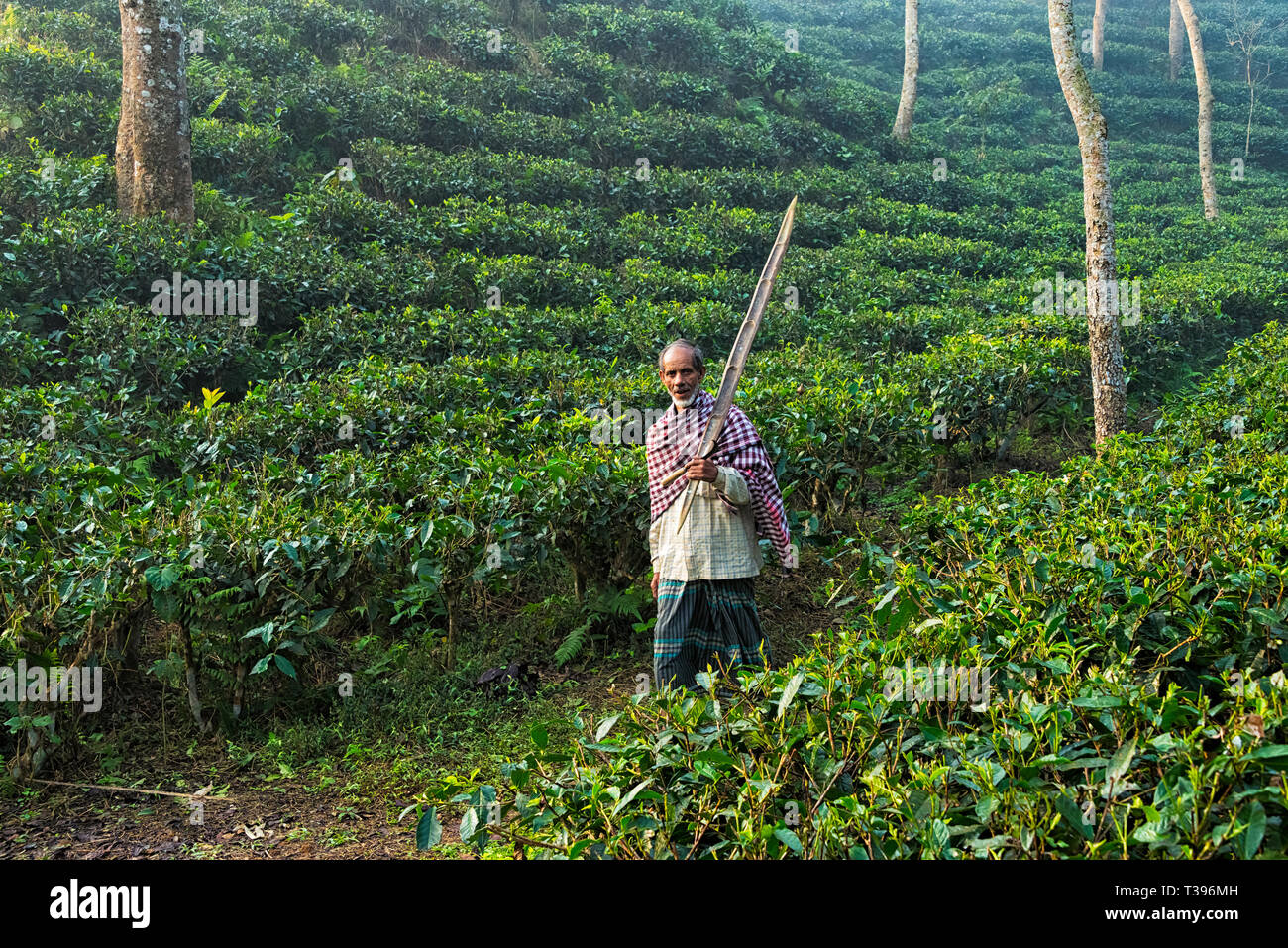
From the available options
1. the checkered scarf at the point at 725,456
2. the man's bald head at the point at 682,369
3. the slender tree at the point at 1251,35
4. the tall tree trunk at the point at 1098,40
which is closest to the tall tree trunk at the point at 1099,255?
the checkered scarf at the point at 725,456

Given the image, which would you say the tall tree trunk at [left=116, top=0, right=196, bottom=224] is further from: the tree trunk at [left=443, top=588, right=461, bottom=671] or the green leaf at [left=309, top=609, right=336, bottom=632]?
the green leaf at [left=309, top=609, right=336, bottom=632]

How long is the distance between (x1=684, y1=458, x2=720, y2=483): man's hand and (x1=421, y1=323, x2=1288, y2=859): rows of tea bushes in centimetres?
74

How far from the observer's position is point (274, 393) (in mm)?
6445

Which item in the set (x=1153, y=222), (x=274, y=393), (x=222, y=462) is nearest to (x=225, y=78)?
(x=274, y=393)

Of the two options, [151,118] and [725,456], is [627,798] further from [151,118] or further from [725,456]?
[151,118]

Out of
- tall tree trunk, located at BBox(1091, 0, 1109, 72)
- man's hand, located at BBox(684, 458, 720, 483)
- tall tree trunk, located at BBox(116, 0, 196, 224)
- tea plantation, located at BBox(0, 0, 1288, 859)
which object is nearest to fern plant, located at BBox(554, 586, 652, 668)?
tea plantation, located at BBox(0, 0, 1288, 859)

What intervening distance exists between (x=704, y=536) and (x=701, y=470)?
13.2 inches

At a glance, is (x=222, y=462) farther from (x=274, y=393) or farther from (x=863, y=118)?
(x=863, y=118)

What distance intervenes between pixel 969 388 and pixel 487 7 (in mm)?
13290

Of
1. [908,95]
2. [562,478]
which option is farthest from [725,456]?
[908,95]

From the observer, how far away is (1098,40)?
27.2 metres

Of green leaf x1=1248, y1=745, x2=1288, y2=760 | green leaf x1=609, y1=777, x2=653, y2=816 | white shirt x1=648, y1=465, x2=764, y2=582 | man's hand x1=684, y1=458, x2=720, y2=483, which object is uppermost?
man's hand x1=684, y1=458, x2=720, y2=483

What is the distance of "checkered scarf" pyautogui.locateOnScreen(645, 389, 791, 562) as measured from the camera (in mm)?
3949

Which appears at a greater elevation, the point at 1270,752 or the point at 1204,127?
the point at 1204,127
